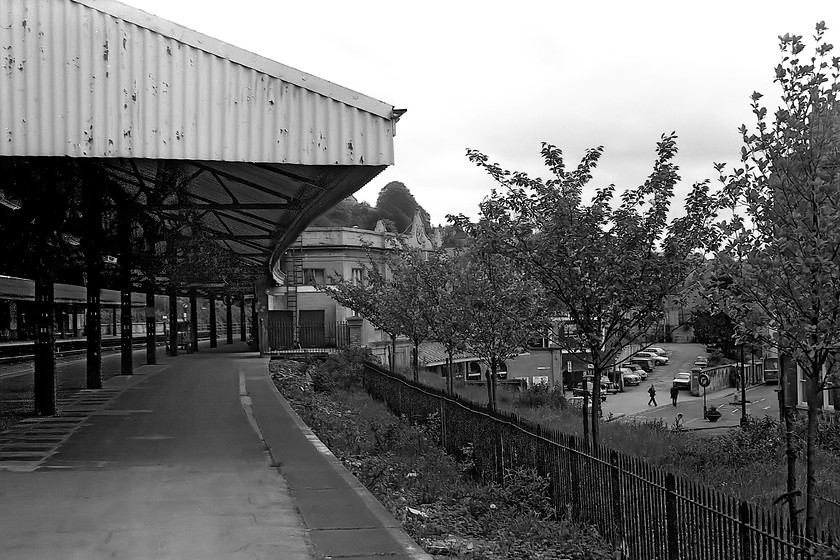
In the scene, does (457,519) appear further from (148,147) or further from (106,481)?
(148,147)

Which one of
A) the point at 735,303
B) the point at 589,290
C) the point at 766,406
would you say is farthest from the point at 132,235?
the point at 766,406

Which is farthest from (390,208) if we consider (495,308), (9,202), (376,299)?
(9,202)

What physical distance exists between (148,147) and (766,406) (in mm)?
44060

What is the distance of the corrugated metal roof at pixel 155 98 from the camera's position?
35.6 ft

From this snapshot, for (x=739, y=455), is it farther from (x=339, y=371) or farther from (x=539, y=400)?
(x=339, y=371)

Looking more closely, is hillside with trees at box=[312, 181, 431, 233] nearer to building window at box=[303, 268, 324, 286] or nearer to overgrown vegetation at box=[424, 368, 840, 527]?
building window at box=[303, 268, 324, 286]

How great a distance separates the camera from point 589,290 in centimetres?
1077

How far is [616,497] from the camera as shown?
8.30 m

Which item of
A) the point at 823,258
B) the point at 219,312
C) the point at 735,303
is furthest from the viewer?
the point at 219,312

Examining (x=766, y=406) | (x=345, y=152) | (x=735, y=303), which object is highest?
(x=345, y=152)

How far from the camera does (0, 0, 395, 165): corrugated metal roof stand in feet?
35.6

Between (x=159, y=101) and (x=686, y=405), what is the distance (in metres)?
49.1

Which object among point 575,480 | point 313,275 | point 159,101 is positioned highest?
point 159,101

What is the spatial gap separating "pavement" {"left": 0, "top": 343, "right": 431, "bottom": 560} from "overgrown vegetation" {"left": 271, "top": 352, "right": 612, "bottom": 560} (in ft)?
1.95
